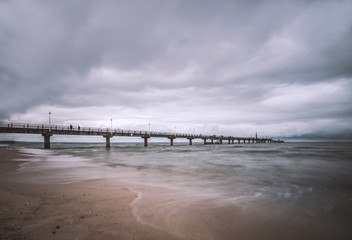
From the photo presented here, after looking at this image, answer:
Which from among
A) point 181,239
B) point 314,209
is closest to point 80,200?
point 181,239

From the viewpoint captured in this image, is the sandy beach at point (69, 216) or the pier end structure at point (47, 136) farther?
the pier end structure at point (47, 136)

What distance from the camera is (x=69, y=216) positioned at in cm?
416

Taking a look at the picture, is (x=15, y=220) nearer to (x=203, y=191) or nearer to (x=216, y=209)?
(x=216, y=209)

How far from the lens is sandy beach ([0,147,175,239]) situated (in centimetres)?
340

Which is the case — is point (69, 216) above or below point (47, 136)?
below

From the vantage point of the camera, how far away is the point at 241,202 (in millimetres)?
6066

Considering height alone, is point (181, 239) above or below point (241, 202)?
above

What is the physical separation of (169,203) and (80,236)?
285cm

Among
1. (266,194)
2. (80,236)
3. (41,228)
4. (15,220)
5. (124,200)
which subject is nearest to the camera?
(80,236)

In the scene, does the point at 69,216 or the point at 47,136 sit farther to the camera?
the point at 47,136

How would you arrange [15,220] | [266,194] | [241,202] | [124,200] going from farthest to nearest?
[266,194] → [241,202] → [124,200] → [15,220]

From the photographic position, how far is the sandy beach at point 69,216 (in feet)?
11.2

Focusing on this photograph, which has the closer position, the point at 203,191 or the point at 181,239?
the point at 181,239

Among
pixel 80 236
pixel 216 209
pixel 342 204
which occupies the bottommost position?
pixel 342 204
